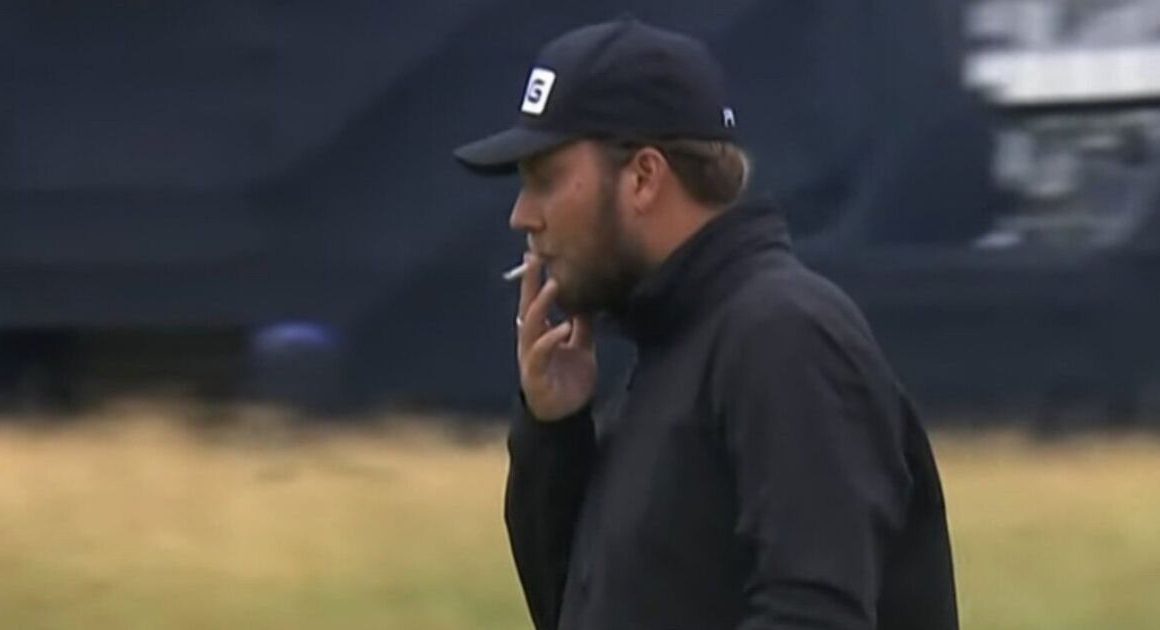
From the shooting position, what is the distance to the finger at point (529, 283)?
10.0 ft

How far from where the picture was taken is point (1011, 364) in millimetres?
9367

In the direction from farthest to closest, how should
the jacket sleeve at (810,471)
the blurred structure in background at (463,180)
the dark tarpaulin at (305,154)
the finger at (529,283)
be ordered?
the dark tarpaulin at (305,154)
the blurred structure in background at (463,180)
the finger at (529,283)
the jacket sleeve at (810,471)

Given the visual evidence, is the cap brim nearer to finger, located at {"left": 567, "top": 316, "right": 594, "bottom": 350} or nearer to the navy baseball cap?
the navy baseball cap

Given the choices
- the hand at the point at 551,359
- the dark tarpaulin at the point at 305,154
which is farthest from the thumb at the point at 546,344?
the dark tarpaulin at the point at 305,154

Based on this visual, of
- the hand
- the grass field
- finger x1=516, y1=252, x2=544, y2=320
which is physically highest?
finger x1=516, y1=252, x2=544, y2=320

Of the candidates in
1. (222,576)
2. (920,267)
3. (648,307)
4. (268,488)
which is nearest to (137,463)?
(268,488)

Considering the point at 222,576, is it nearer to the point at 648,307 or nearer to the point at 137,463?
the point at 137,463

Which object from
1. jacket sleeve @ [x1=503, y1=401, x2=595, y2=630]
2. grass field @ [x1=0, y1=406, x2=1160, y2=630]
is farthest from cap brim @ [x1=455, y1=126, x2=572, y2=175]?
grass field @ [x1=0, y1=406, x2=1160, y2=630]

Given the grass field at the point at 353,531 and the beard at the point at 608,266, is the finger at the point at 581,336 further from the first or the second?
the grass field at the point at 353,531

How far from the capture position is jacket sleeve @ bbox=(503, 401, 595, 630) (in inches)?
124

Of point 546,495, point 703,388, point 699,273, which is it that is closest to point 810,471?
point 703,388

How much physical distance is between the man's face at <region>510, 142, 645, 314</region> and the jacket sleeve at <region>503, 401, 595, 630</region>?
0.91 feet

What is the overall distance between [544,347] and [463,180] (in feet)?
21.3

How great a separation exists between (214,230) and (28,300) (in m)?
0.73
